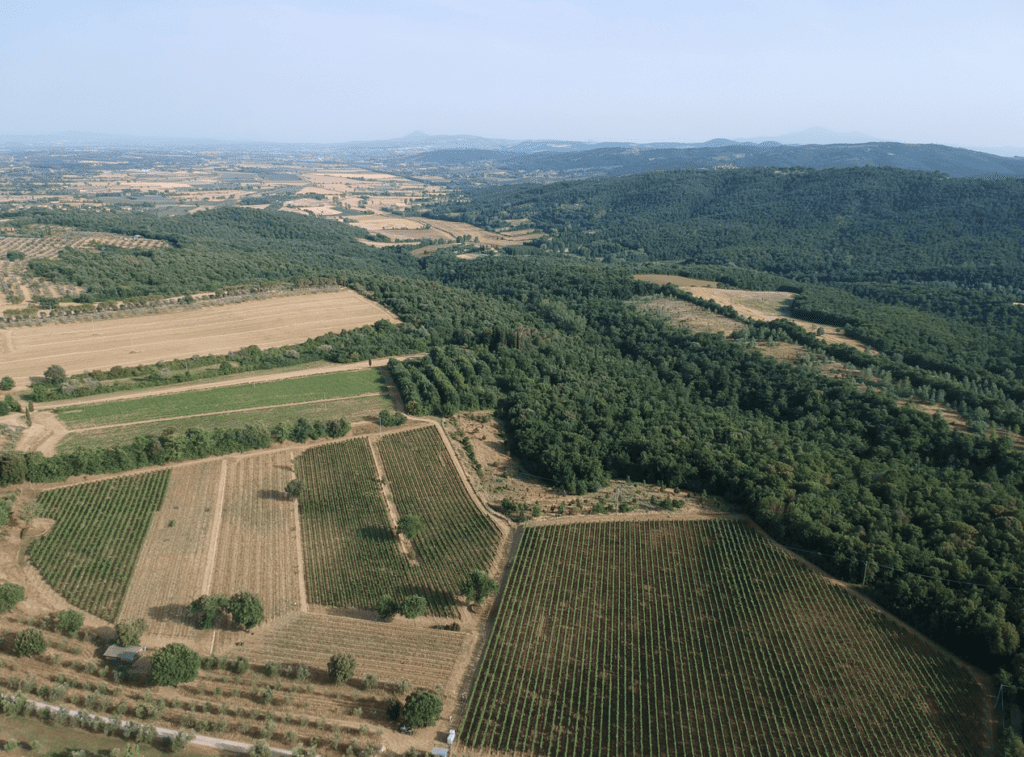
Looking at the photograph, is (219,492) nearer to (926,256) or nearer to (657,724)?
(657,724)

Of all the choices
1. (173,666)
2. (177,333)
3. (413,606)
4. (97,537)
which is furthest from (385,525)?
(177,333)

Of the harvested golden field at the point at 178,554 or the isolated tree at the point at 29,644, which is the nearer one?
the isolated tree at the point at 29,644

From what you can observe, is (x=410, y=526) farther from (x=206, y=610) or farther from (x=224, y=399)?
(x=224, y=399)

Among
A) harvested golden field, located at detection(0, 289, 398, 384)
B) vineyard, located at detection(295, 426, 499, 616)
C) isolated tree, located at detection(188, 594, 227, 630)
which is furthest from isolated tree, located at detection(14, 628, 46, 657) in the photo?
harvested golden field, located at detection(0, 289, 398, 384)

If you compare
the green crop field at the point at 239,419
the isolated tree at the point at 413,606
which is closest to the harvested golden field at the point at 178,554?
the green crop field at the point at 239,419

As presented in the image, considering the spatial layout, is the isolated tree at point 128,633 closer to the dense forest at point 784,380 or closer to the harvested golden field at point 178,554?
the harvested golden field at point 178,554
